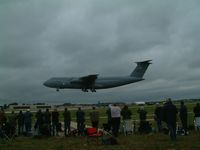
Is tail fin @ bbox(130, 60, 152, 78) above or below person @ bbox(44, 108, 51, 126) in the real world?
above

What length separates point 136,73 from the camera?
→ 252ft

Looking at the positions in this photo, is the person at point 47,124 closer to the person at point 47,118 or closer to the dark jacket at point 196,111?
the person at point 47,118

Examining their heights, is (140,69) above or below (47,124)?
Result: above

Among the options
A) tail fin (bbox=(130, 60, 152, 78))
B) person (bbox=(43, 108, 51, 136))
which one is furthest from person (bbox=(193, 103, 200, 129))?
tail fin (bbox=(130, 60, 152, 78))

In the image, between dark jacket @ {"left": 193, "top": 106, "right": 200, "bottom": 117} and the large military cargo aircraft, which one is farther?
the large military cargo aircraft

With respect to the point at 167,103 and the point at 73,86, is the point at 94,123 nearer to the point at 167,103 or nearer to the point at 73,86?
the point at 167,103

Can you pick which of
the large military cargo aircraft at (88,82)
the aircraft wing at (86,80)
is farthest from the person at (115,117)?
the large military cargo aircraft at (88,82)

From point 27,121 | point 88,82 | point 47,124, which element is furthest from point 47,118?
point 88,82

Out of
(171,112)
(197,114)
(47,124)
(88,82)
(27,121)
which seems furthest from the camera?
(88,82)

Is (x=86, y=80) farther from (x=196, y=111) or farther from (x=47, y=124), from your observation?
(x=196, y=111)

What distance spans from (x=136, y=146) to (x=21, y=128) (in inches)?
488

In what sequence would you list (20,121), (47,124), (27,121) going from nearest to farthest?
(47,124)
(27,121)
(20,121)

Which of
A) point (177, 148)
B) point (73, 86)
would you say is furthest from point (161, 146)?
point (73, 86)

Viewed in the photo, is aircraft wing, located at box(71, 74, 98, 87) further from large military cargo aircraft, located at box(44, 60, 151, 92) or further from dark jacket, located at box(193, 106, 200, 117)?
dark jacket, located at box(193, 106, 200, 117)
